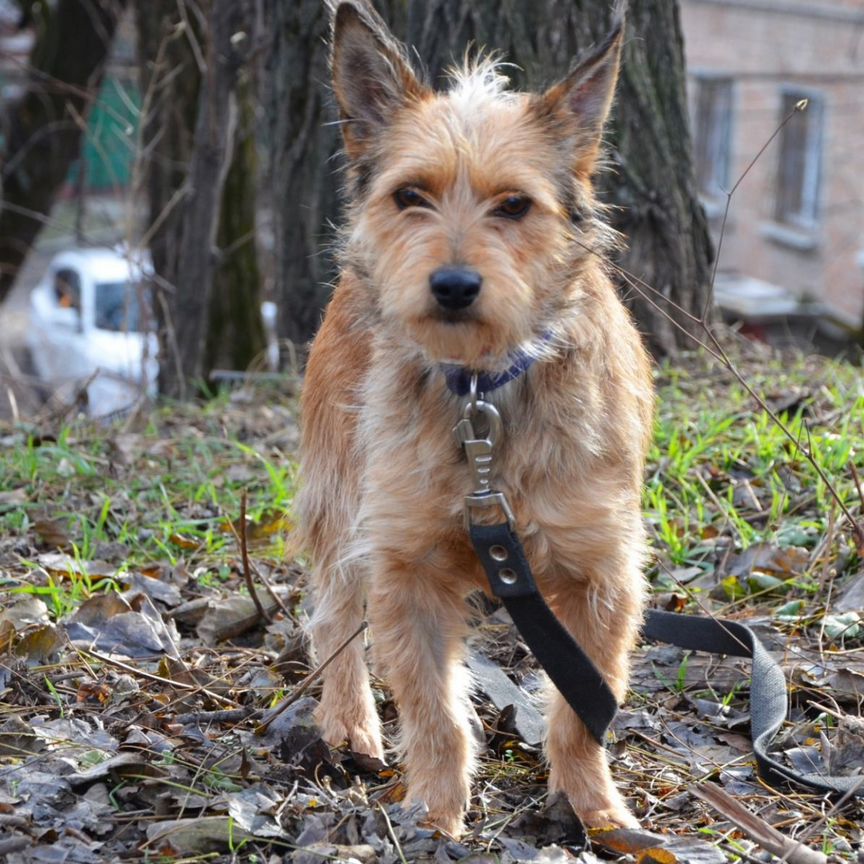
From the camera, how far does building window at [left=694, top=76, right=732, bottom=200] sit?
21.2 meters

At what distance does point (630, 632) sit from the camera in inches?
130

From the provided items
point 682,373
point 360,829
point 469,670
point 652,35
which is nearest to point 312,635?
point 469,670

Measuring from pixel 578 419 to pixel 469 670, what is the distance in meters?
0.99

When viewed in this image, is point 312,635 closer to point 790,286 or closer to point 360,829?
point 360,829

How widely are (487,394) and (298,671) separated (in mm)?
1252

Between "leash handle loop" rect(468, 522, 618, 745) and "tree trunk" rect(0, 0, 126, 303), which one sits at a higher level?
"tree trunk" rect(0, 0, 126, 303)

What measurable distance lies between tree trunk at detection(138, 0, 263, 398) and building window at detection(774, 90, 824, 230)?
12264 millimetres

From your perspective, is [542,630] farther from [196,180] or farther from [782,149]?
[782,149]

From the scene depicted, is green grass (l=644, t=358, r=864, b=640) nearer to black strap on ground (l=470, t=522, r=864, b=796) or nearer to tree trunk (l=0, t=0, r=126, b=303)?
black strap on ground (l=470, t=522, r=864, b=796)

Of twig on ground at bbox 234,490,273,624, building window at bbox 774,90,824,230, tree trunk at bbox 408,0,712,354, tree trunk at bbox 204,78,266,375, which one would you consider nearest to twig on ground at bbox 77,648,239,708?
twig on ground at bbox 234,490,273,624

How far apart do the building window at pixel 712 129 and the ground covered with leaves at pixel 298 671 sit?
53.5 ft

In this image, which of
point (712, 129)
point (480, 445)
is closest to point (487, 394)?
point (480, 445)

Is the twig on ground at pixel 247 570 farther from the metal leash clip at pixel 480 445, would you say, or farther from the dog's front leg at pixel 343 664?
the metal leash clip at pixel 480 445

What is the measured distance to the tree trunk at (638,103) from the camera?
18.2 ft
